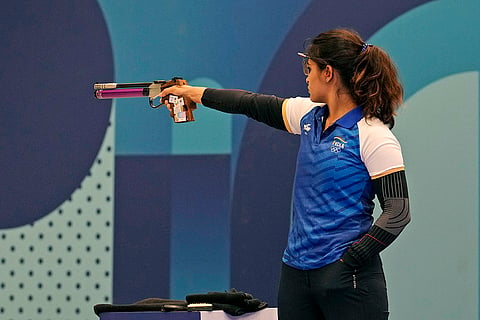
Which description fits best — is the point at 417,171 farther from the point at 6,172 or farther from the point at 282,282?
the point at 6,172

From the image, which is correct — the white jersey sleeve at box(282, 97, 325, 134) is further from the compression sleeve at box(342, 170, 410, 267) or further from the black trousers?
the black trousers

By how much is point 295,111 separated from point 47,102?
6.74ft

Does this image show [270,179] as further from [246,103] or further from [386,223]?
[386,223]

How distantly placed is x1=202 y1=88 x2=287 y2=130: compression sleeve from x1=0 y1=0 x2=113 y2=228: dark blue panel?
1.51m

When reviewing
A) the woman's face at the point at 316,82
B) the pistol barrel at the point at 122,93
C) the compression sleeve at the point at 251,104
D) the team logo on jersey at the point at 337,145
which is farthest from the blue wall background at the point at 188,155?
the team logo on jersey at the point at 337,145

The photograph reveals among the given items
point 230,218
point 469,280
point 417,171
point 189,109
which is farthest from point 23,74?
point 469,280

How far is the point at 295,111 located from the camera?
8.52 ft

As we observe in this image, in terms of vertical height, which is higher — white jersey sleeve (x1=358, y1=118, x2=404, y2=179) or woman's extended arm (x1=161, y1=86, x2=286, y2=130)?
woman's extended arm (x1=161, y1=86, x2=286, y2=130)

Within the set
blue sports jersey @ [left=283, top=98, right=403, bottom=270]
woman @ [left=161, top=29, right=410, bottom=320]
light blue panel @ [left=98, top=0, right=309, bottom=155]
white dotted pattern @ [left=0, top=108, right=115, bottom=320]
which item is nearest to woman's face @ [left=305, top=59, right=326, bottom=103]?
woman @ [left=161, top=29, right=410, bottom=320]

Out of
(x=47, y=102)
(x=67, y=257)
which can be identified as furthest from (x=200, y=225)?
(x=47, y=102)

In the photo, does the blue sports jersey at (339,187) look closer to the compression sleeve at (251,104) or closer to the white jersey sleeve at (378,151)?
the white jersey sleeve at (378,151)

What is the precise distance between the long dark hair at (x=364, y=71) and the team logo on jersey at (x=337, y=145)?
0.35 ft

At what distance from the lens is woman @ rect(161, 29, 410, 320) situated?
7.48 feet

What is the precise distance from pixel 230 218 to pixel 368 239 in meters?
1.80
